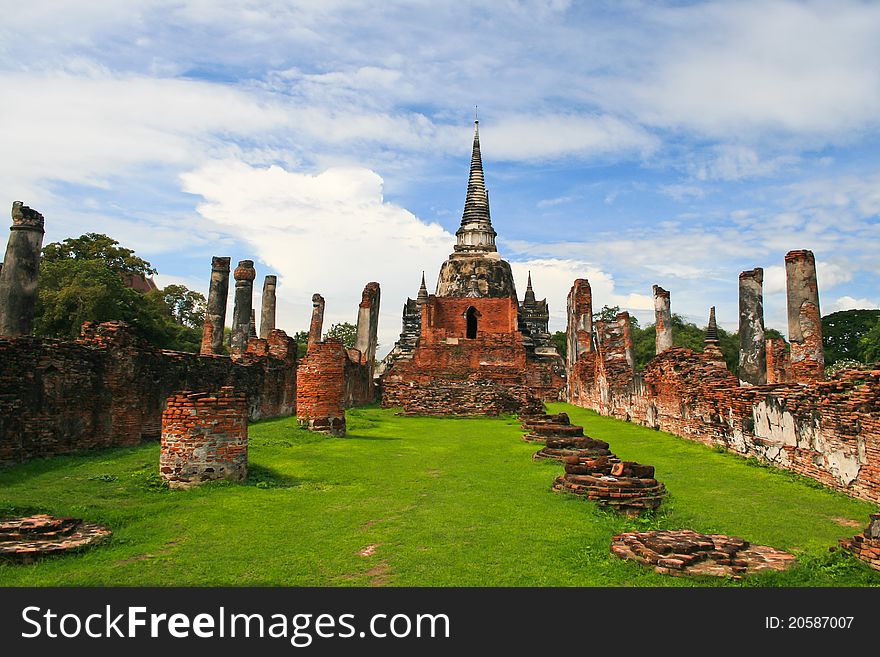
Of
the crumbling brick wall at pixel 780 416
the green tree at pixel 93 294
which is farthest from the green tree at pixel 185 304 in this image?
the crumbling brick wall at pixel 780 416

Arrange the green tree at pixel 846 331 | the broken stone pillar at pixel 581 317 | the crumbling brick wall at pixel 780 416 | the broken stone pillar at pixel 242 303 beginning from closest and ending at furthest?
the crumbling brick wall at pixel 780 416, the broken stone pillar at pixel 242 303, the broken stone pillar at pixel 581 317, the green tree at pixel 846 331

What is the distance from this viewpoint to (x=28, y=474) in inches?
317

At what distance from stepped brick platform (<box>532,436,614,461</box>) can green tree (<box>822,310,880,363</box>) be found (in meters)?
32.9

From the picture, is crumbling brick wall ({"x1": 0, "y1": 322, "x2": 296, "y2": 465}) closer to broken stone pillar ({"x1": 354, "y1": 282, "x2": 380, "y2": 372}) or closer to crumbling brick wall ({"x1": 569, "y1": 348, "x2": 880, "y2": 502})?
crumbling brick wall ({"x1": 569, "y1": 348, "x2": 880, "y2": 502})

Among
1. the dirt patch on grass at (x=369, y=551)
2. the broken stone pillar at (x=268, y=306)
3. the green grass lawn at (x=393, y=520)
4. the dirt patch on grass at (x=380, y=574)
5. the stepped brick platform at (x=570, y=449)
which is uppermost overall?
the broken stone pillar at (x=268, y=306)

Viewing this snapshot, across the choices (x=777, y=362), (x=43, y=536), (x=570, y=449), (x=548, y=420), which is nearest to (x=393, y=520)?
(x=43, y=536)

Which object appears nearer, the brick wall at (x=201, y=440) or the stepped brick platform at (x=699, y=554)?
the stepped brick platform at (x=699, y=554)

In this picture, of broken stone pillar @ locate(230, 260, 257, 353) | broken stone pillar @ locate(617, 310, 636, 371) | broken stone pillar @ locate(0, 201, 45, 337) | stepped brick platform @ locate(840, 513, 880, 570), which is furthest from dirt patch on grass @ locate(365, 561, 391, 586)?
broken stone pillar @ locate(617, 310, 636, 371)

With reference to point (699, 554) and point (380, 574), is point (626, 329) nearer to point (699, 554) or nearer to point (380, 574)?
point (699, 554)

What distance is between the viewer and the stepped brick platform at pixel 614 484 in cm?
680

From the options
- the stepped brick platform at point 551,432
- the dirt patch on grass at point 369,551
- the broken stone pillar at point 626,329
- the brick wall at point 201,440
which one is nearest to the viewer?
the dirt patch on grass at point 369,551

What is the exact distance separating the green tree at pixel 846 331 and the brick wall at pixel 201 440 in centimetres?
3844

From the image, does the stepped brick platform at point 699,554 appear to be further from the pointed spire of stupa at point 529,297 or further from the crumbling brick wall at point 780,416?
the pointed spire of stupa at point 529,297

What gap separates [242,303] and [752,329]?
1536cm
